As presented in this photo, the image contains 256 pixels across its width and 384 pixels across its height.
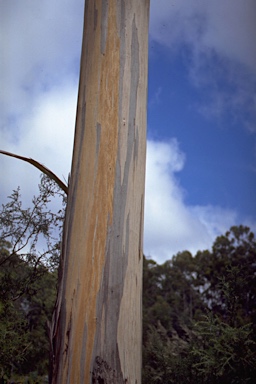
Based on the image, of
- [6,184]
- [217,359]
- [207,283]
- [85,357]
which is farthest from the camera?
[207,283]

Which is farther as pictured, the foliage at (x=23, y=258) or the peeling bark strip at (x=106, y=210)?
the foliage at (x=23, y=258)

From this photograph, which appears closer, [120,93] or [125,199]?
[125,199]

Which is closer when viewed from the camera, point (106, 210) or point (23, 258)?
point (106, 210)

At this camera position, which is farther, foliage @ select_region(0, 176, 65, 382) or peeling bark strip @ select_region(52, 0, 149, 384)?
foliage @ select_region(0, 176, 65, 382)

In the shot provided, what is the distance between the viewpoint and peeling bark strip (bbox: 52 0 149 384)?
1.20 m

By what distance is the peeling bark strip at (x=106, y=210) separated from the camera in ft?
3.93

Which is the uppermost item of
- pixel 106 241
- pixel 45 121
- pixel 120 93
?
pixel 45 121

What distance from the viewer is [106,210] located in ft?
4.29

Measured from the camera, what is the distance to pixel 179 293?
13.2 metres

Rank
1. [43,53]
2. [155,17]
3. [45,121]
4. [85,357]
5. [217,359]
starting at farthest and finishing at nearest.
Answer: [45,121], [43,53], [155,17], [217,359], [85,357]

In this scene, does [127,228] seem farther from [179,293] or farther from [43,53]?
[179,293]

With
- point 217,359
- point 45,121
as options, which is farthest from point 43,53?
point 217,359

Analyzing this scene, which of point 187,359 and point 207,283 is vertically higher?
point 207,283

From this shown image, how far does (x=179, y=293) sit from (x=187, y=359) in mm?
10394
